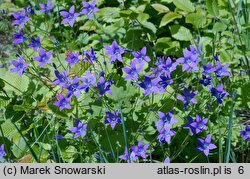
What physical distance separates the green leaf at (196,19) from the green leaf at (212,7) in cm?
7

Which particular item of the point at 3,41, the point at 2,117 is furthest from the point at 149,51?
the point at 3,41

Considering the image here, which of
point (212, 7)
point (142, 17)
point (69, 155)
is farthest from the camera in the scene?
point (142, 17)

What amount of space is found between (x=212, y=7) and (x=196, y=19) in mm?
106

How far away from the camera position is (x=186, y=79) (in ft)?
8.20

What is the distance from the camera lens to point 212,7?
2652 millimetres

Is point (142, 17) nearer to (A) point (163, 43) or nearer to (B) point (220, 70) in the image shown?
(A) point (163, 43)

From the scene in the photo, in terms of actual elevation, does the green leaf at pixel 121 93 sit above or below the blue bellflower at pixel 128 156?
above

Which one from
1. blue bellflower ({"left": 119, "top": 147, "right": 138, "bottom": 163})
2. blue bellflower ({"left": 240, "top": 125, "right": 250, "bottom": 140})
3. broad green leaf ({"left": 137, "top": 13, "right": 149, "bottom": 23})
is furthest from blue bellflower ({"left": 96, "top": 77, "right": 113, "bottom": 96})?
broad green leaf ({"left": 137, "top": 13, "right": 149, "bottom": 23})

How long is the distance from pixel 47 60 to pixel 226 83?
946mm

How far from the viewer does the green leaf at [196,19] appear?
8.79ft

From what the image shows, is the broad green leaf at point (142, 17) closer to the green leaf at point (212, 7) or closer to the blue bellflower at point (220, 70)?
the green leaf at point (212, 7)

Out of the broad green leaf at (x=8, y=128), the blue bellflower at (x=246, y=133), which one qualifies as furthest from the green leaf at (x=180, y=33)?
the broad green leaf at (x=8, y=128)

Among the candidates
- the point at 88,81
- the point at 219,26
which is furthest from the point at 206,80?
the point at 219,26

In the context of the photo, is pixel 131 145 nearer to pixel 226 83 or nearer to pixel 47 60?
pixel 47 60
